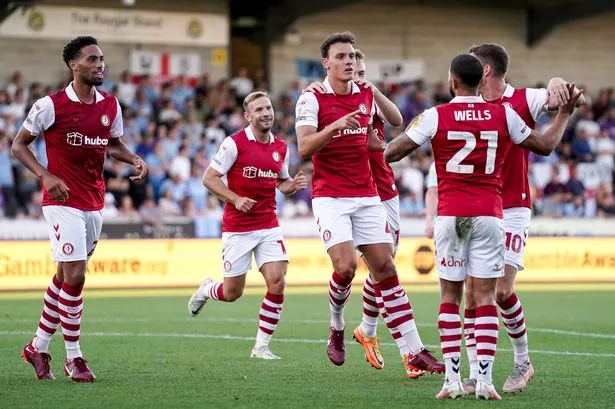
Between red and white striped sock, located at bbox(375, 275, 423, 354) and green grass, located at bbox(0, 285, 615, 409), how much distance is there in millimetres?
379

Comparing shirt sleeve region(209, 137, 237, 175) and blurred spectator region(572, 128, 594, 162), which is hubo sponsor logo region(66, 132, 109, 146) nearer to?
shirt sleeve region(209, 137, 237, 175)

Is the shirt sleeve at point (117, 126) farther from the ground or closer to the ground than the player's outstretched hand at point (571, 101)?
closer to the ground

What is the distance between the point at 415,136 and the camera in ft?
28.5

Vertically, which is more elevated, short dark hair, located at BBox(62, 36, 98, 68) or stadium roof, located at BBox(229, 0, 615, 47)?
stadium roof, located at BBox(229, 0, 615, 47)

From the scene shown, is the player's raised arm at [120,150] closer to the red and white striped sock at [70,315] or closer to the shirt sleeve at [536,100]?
the red and white striped sock at [70,315]

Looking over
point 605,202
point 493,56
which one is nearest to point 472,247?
point 493,56

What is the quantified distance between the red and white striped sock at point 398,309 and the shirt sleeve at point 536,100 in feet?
5.74

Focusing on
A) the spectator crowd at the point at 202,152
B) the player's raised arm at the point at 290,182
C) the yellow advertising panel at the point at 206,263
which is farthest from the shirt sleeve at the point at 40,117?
the spectator crowd at the point at 202,152

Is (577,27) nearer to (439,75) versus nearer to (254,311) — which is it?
(439,75)

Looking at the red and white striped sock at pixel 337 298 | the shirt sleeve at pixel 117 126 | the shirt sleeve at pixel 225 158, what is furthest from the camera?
the shirt sleeve at pixel 225 158

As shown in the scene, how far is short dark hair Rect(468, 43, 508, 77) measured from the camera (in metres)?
9.78

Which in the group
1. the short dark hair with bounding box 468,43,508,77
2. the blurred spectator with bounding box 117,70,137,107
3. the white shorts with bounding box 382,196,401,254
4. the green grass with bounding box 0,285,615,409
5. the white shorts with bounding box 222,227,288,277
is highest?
the blurred spectator with bounding box 117,70,137,107

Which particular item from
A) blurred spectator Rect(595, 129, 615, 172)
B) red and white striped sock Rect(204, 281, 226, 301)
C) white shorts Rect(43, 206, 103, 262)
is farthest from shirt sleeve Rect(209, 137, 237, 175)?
blurred spectator Rect(595, 129, 615, 172)

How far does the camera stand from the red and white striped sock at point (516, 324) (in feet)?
32.2
